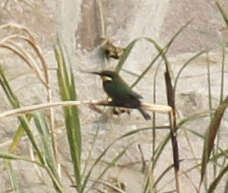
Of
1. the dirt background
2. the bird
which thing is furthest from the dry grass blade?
the dirt background

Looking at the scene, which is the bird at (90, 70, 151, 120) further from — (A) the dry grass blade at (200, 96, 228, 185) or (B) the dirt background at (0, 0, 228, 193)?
(B) the dirt background at (0, 0, 228, 193)

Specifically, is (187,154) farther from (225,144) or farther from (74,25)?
(74,25)

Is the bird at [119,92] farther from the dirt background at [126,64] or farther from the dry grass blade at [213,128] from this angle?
the dirt background at [126,64]

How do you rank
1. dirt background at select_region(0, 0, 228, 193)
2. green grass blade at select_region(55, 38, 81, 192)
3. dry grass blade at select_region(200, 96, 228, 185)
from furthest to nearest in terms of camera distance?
1. dirt background at select_region(0, 0, 228, 193)
2. green grass blade at select_region(55, 38, 81, 192)
3. dry grass blade at select_region(200, 96, 228, 185)

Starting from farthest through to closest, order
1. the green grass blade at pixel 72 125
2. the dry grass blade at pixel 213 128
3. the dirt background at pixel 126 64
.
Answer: the dirt background at pixel 126 64, the green grass blade at pixel 72 125, the dry grass blade at pixel 213 128

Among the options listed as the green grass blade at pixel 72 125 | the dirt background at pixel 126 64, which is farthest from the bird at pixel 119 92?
the dirt background at pixel 126 64

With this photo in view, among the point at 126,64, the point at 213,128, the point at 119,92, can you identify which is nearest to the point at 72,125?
the point at 119,92

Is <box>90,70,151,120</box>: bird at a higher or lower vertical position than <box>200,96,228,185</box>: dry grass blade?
higher

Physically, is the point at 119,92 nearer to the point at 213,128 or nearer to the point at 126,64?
the point at 213,128

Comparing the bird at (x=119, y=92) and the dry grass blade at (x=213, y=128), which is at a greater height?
the bird at (x=119, y=92)
